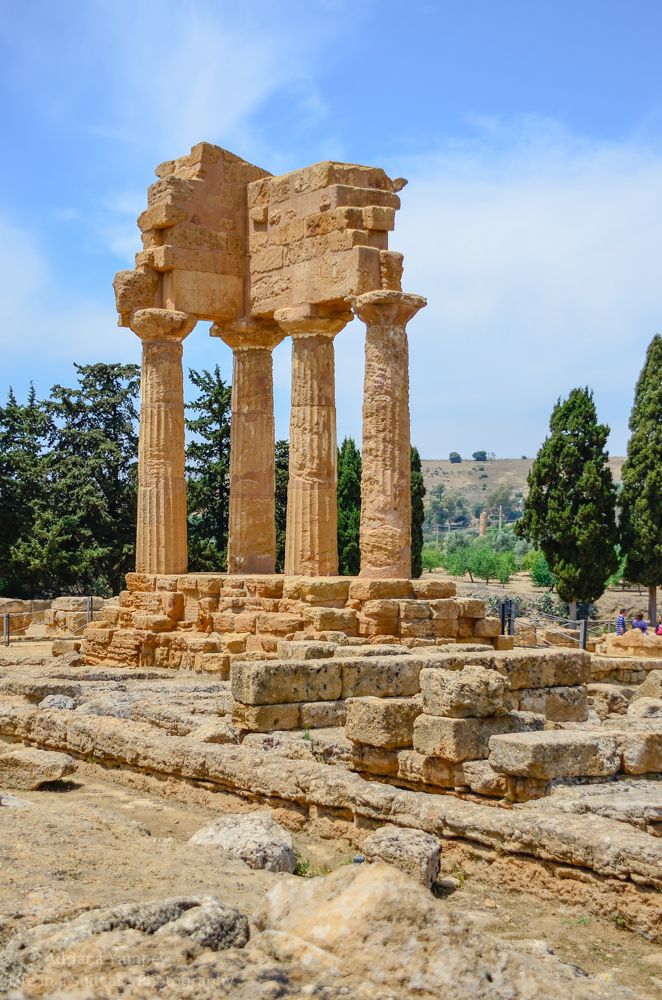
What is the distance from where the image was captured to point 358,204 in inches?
712

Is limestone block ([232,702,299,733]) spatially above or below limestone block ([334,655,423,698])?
below

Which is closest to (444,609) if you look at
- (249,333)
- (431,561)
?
(249,333)

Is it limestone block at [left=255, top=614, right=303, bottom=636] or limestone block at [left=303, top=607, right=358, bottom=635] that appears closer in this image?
limestone block at [left=303, top=607, right=358, bottom=635]

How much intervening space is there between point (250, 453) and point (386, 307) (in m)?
4.57

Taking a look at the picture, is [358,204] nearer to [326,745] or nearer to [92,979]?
[326,745]

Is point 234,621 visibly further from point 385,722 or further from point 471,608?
point 385,722

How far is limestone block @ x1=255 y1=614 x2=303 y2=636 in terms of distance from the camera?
16.8 m

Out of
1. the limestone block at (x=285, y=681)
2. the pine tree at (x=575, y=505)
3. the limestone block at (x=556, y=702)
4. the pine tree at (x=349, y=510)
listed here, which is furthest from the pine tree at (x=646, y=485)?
the limestone block at (x=285, y=681)

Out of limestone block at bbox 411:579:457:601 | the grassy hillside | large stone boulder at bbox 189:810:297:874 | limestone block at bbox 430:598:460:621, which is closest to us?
large stone boulder at bbox 189:810:297:874

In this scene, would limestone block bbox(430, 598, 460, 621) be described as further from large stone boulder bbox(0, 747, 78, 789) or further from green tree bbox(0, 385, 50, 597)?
green tree bbox(0, 385, 50, 597)

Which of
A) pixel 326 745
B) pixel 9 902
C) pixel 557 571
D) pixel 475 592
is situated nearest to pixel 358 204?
pixel 326 745

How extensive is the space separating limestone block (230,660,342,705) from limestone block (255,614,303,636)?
5.92 m

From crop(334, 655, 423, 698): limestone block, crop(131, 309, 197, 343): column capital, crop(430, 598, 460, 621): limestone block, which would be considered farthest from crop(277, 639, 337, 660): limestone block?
crop(131, 309, 197, 343): column capital

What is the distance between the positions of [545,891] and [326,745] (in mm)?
3187
